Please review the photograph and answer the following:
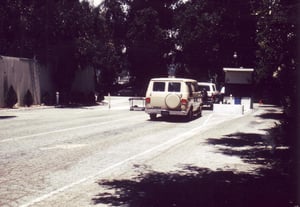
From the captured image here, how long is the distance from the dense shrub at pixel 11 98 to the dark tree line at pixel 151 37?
5483 mm

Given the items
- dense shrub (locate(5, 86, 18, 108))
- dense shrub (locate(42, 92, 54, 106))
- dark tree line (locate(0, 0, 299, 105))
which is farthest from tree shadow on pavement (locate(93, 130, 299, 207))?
dense shrub (locate(42, 92, 54, 106))

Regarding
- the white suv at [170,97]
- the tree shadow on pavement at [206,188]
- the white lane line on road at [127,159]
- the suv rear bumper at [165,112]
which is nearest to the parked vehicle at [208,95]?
the white suv at [170,97]

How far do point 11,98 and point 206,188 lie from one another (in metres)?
23.0

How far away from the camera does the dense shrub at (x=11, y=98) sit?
27.1 meters

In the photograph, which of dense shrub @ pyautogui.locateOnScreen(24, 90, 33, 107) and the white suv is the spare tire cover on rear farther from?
dense shrub @ pyautogui.locateOnScreen(24, 90, 33, 107)

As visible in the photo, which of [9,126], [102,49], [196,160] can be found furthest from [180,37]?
[196,160]

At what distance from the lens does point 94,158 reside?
9883 mm

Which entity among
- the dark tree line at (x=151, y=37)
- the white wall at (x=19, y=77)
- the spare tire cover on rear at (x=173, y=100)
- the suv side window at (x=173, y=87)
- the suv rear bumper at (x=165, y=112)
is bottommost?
the suv rear bumper at (x=165, y=112)

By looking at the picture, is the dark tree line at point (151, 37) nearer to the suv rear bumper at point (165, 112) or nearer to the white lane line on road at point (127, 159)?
the white lane line on road at point (127, 159)

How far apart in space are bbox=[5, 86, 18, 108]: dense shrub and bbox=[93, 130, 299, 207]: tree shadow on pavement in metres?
21.2

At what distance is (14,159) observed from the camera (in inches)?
374

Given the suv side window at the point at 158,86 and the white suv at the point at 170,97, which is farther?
the suv side window at the point at 158,86

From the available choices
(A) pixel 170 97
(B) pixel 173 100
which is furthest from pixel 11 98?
(B) pixel 173 100

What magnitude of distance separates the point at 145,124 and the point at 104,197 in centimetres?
1144
